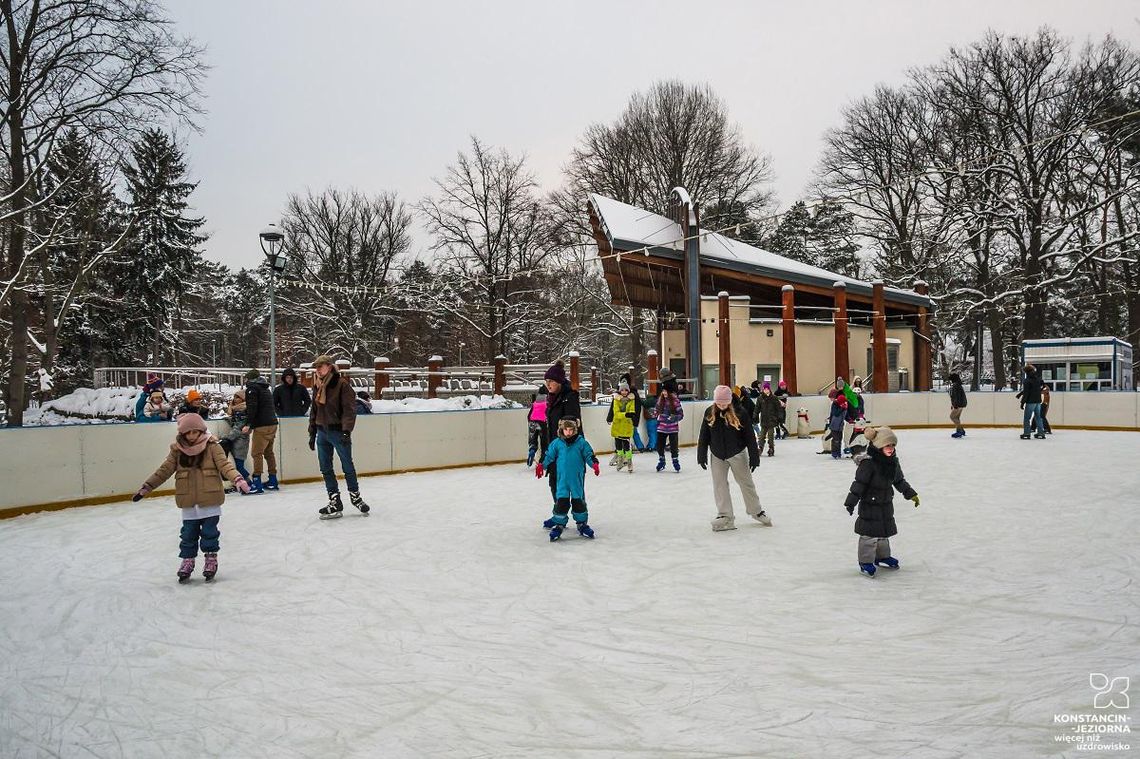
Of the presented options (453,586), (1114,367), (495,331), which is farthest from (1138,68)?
(453,586)

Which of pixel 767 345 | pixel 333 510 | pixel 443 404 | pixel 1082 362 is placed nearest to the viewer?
pixel 333 510

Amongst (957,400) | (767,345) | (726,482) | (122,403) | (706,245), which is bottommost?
(726,482)

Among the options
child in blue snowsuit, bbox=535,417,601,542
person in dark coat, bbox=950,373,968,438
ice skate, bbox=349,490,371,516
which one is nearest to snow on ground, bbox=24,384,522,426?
ice skate, bbox=349,490,371,516

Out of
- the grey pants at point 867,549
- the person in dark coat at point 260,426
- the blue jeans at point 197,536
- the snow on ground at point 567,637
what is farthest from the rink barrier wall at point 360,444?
the grey pants at point 867,549

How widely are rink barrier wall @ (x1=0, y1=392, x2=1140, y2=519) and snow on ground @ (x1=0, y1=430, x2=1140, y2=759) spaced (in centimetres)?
110

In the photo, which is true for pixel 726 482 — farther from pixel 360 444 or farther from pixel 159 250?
pixel 159 250

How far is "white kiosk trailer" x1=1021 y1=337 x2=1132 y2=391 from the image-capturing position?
21.5 m

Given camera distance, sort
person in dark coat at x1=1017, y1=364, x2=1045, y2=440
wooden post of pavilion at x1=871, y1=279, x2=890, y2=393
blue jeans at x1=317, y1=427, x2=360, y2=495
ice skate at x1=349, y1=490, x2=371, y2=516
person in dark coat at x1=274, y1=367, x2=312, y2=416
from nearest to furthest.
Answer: blue jeans at x1=317, y1=427, x2=360, y2=495
ice skate at x1=349, y1=490, x2=371, y2=516
person in dark coat at x1=274, y1=367, x2=312, y2=416
person in dark coat at x1=1017, y1=364, x2=1045, y2=440
wooden post of pavilion at x1=871, y1=279, x2=890, y2=393

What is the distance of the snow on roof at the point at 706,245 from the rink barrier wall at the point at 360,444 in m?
5.78

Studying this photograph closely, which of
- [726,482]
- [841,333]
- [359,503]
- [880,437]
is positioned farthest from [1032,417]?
[359,503]

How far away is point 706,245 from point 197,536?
21.2 metres

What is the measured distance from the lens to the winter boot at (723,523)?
7000mm

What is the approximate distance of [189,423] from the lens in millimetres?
5387

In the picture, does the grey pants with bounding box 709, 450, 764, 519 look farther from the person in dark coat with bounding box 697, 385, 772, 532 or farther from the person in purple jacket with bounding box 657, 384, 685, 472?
the person in purple jacket with bounding box 657, 384, 685, 472
